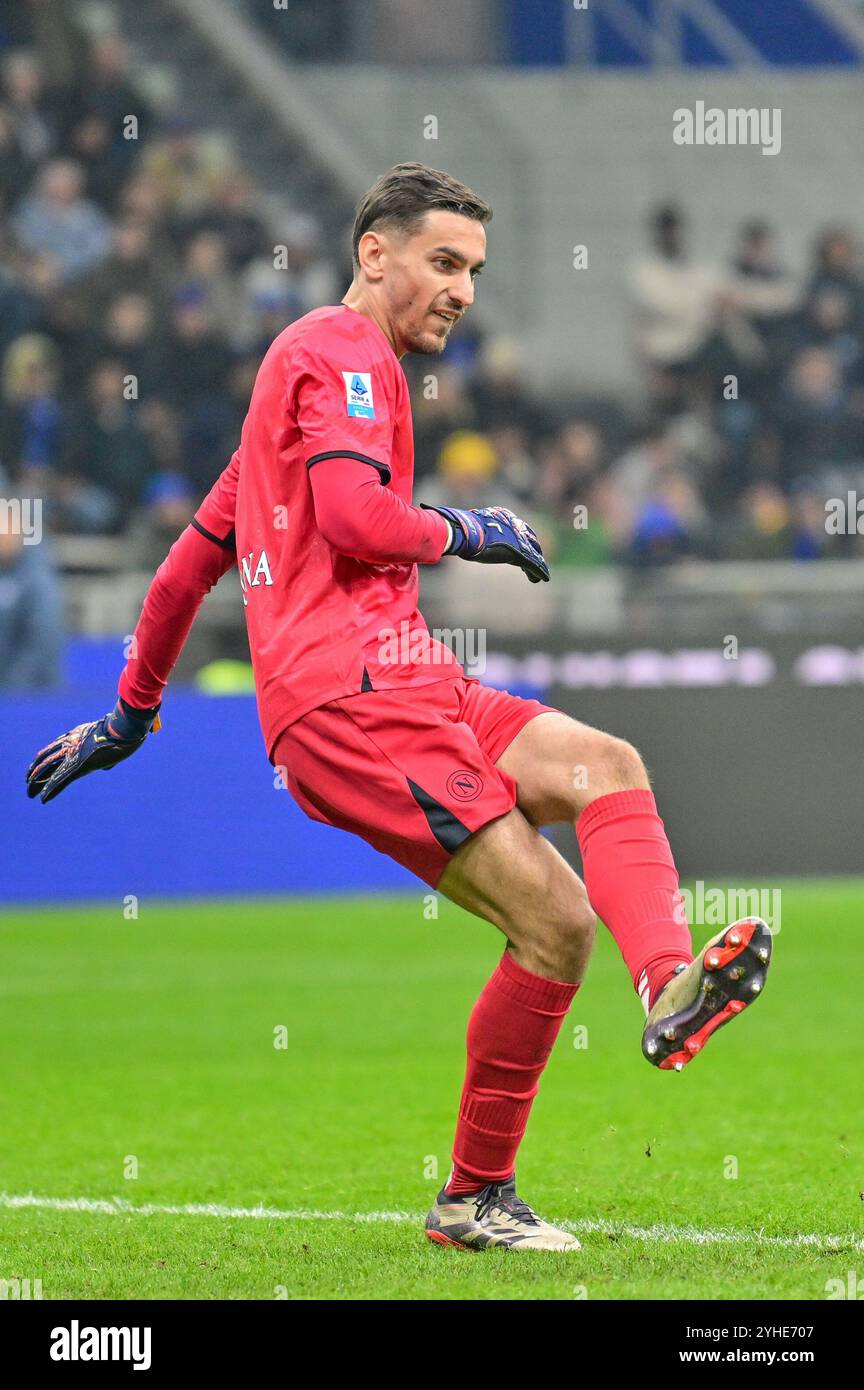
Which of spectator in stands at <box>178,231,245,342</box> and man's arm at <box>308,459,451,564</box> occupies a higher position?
spectator in stands at <box>178,231,245,342</box>

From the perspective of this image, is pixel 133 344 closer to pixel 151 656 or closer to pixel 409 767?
pixel 151 656

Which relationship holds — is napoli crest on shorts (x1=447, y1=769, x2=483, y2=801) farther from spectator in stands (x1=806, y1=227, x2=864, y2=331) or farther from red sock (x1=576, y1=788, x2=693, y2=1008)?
spectator in stands (x1=806, y1=227, x2=864, y2=331)

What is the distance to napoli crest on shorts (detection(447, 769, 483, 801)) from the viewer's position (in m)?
4.14

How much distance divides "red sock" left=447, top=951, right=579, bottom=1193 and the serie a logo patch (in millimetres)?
1154

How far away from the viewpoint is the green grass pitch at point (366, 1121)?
4.36 metres

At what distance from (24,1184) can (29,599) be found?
702cm

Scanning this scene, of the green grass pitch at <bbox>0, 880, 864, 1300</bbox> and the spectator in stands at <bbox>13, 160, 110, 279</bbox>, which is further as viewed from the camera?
the spectator in stands at <bbox>13, 160, 110, 279</bbox>

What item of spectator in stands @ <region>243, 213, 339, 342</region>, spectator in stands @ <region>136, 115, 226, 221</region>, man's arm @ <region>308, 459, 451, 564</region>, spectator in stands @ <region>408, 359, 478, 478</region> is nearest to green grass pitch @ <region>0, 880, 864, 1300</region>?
man's arm @ <region>308, 459, 451, 564</region>

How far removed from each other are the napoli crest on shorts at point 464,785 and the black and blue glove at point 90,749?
1017 mm

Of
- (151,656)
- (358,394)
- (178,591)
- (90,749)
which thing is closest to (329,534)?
(358,394)

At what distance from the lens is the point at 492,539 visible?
4.23m

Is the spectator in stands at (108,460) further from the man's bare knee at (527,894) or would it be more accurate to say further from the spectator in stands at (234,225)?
the man's bare knee at (527,894)

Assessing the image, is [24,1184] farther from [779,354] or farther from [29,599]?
[779,354]

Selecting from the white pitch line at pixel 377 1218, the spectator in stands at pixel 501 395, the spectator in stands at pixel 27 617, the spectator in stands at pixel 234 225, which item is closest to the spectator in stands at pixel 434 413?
the spectator in stands at pixel 501 395
